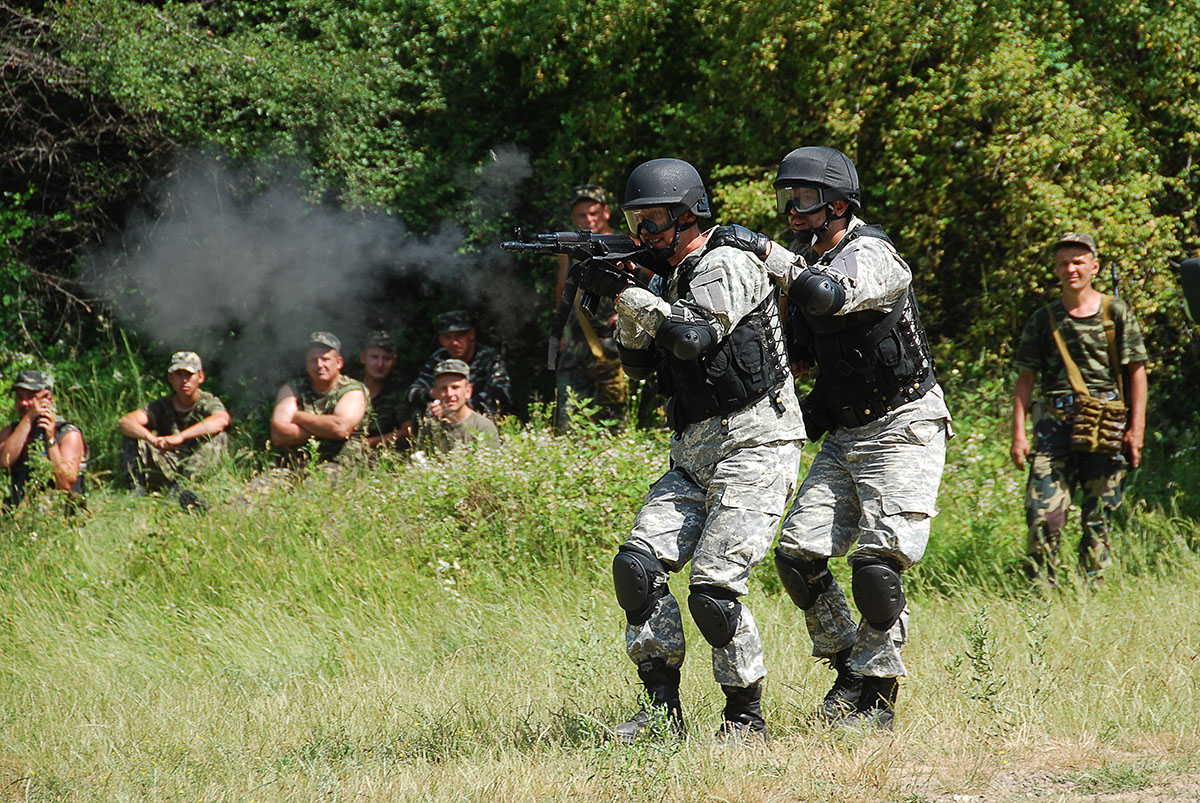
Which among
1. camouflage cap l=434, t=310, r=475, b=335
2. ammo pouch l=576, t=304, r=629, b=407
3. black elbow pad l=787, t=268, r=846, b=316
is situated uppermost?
black elbow pad l=787, t=268, r=846, b=316

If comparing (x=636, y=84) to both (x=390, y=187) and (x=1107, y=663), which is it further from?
(x=1107, y=663)

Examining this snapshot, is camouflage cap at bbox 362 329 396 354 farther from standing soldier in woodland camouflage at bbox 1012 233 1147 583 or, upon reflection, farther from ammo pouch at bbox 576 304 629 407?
standing soldier in woodland camouflage at bbox 1012 233 1147 583

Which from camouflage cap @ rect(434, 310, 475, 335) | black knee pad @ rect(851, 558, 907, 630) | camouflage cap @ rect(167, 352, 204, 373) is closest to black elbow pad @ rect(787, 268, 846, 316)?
black knee pad @ rect(851, 558, 907, 630)

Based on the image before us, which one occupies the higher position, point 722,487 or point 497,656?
point 722,487

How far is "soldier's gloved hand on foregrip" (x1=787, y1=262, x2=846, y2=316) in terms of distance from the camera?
408cm

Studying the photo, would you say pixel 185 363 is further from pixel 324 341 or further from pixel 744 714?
pixel 744 714

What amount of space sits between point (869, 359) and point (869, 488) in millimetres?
456

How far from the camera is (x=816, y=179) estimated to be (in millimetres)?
4430

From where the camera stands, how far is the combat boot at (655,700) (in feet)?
14.1

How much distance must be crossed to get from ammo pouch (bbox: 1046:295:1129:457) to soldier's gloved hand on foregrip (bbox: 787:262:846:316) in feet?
9.31

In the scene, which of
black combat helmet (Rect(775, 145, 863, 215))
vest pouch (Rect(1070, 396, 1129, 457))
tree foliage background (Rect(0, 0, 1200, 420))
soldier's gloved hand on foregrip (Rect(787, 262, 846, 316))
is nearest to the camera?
soldier's gloved hand on foregrip (Rect(787, 262, 846, 316))

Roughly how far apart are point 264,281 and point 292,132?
4.62 ft

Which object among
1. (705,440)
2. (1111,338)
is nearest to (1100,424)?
(1111,338)

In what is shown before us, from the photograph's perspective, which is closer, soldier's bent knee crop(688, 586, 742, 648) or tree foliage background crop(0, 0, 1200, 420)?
soldier's bent knee crop(688, 586, 742, 648)
